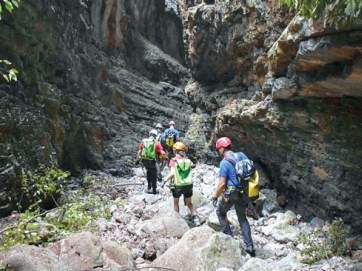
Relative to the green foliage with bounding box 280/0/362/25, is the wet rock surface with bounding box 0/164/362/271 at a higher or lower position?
lower

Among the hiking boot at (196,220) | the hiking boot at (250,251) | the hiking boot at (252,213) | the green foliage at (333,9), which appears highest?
the green foliage at (333,9)

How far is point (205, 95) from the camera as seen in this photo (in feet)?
57.7

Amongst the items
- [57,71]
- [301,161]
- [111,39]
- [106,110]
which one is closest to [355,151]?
[301,161]

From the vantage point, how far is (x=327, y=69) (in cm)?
677

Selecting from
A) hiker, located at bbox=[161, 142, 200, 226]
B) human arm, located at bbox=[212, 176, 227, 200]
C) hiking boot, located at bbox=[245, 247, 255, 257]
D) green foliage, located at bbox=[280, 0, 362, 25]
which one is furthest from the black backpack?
green foliage, located at bbox=[280, 0, 362, 25]

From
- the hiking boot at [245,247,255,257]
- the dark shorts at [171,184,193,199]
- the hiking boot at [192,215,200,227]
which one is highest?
the dark shorts at [171,184,193,199]

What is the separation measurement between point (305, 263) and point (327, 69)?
3.98 metres

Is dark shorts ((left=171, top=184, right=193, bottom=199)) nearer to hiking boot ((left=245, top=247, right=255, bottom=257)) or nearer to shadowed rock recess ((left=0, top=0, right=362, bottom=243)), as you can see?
hiking boot ((left=245, top=247, right=255, bottom=257))

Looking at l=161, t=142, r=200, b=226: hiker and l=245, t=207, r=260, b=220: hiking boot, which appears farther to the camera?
l=245, t=207, r=260, b=220: hiking boot

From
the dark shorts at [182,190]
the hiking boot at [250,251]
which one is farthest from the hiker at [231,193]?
the dark shorts at [182,190]

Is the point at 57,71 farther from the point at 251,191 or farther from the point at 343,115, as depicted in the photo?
the point at 343,115

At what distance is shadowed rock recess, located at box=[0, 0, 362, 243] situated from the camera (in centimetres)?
751

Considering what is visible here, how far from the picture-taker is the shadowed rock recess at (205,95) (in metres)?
7.51

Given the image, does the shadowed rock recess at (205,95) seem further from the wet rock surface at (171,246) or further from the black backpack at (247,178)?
the black backpack at (247,178)
